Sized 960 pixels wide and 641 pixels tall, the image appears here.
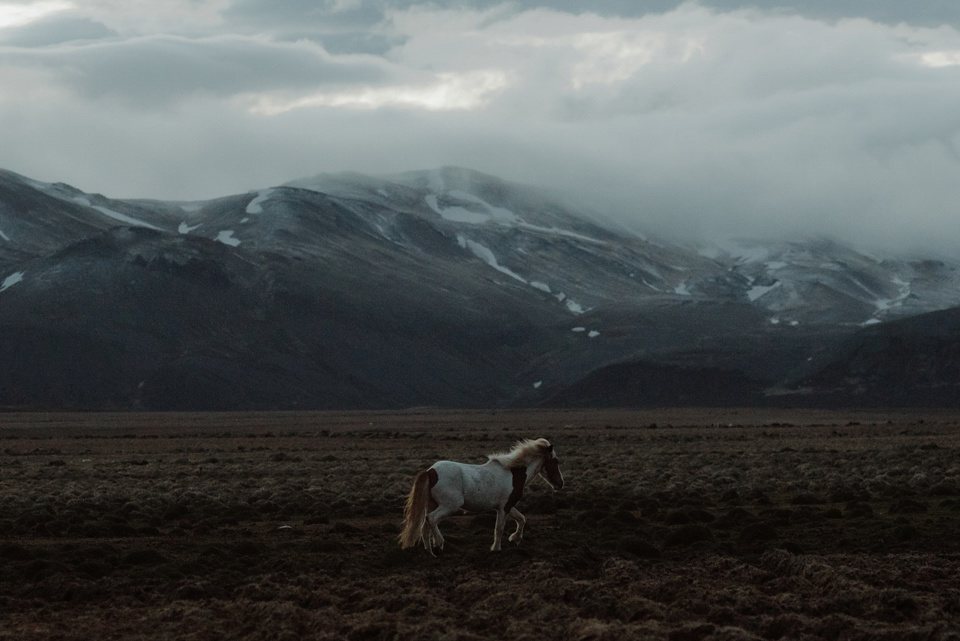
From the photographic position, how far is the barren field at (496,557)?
12.7 meters

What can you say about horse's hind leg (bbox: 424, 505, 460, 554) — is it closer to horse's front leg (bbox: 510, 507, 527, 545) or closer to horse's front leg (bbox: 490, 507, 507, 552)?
horse's front leg (bbox: 490, 507, 507, 552)

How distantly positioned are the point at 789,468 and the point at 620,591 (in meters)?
23.2

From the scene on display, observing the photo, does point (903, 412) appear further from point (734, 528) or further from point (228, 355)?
point (734, 528)

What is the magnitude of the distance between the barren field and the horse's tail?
27 cm

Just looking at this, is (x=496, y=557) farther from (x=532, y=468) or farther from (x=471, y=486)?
(x=532, y=468)

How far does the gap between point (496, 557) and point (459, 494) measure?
46.4 inches

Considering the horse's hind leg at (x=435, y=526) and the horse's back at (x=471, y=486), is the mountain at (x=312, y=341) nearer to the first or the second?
the horse's back at (x=471, y=486)

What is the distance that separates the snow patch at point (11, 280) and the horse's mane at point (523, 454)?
15499 cm

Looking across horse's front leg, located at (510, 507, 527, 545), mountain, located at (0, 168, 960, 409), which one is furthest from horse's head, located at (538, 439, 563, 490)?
mountain, located at (0, 168, 960, 409)

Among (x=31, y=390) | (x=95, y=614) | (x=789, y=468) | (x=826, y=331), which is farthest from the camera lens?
(x=826, y=331)

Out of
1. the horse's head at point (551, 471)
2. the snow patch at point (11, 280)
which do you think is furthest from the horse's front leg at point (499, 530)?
the snow patch at point (11, 280)

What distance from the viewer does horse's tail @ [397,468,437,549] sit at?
17.4m

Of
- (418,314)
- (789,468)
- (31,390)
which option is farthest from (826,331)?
(789,468)

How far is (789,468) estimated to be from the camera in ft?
118
